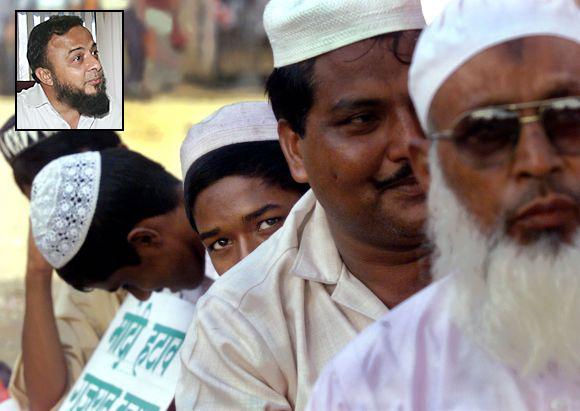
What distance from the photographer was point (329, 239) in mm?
3303

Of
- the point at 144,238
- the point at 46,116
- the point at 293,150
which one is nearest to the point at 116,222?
the point at 144,238

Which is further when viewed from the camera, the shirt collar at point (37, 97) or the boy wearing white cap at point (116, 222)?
the boy wearing white cap at point (116, 222)

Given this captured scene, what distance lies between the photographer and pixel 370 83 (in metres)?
3.12

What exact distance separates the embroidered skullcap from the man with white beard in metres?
3.25

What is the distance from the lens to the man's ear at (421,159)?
2584 mm

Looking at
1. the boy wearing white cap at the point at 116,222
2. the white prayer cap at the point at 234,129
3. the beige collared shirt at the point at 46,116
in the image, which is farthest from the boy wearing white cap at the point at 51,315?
the white prayer cap at the point at 234,129

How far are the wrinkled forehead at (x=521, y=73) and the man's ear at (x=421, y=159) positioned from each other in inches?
10.5

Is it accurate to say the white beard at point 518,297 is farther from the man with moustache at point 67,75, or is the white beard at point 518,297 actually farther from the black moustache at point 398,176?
the man with moustache at point 67,75

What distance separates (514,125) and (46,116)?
96.4 inches

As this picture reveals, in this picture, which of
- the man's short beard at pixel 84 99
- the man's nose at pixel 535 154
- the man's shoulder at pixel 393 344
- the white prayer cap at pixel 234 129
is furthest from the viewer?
the man's short beard at pixel 84 99

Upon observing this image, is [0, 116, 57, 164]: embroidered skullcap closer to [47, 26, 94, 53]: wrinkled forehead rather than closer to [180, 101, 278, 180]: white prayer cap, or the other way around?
[47, 26, 94, 53]: wrinkled forehead

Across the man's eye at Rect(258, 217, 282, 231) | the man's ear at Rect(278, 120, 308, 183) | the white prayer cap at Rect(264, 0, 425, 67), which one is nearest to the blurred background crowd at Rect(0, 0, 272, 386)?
the man's eye at Rect(258, 217, 282, 231)

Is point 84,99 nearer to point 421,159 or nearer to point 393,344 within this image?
point 421,159

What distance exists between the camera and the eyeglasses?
2.23 meters
